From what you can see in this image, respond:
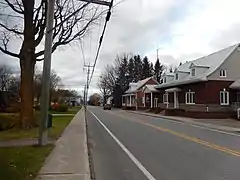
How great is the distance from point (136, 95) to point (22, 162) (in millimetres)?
77981

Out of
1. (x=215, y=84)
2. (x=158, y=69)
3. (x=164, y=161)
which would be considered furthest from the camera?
(x=158, y=69)

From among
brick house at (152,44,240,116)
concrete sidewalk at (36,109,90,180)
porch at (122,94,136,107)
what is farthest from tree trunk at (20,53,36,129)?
porch at (122,94,136,107)

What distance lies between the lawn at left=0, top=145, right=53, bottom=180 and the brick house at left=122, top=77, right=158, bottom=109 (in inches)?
2685

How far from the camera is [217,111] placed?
4234 cm

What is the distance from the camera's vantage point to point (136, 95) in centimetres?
8762

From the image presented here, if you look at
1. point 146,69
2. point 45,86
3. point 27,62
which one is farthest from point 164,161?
point 146,69

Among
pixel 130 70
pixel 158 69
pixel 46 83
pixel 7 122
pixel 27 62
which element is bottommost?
pixel 7 122

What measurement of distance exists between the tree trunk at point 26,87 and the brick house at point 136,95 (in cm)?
5938

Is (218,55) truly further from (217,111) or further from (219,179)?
(219,179)

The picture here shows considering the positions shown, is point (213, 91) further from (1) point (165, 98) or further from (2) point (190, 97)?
(1) point (165, 98)

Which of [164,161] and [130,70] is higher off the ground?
[130,70]

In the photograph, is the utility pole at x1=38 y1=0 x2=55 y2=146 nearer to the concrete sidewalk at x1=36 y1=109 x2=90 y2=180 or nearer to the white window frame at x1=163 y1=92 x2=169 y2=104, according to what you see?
the concrete sidewalk at x1=36 y1=109 x2=90 y2=180

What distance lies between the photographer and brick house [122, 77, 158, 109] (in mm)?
82963

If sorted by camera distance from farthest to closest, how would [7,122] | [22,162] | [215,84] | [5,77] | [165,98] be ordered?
[5,77] → [165,98] → [215,84] → [7,122] → [22,162]
